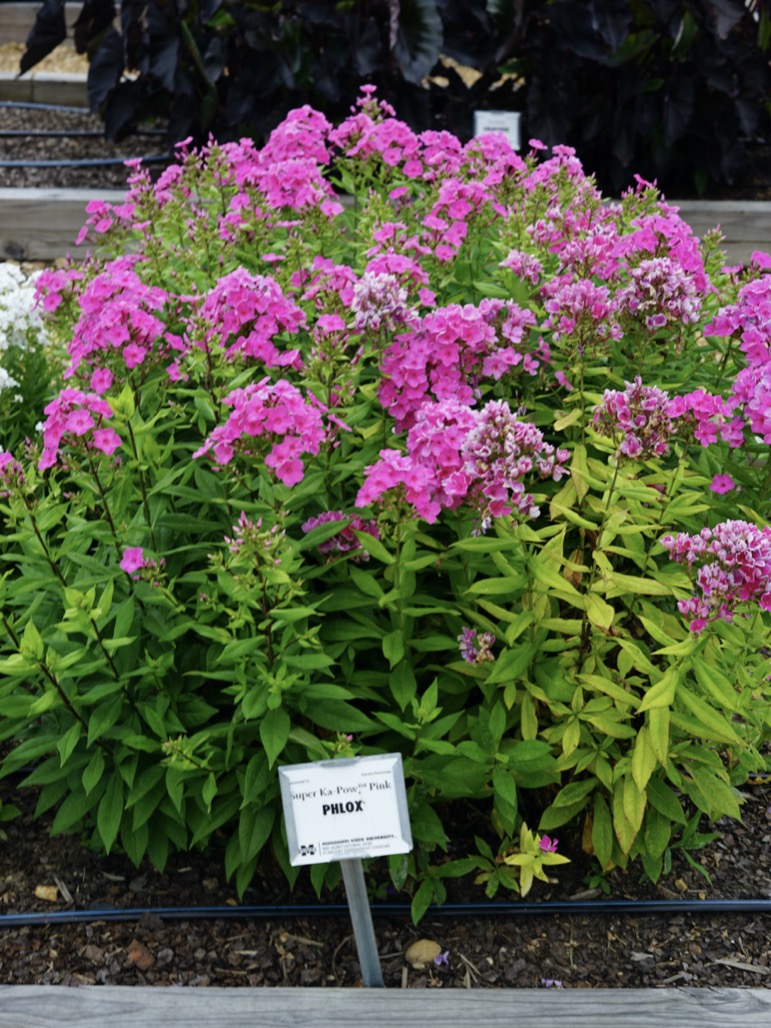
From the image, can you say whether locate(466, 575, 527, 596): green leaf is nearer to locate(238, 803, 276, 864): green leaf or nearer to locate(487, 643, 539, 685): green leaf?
locate(487, 643, 539, 685): green leaf

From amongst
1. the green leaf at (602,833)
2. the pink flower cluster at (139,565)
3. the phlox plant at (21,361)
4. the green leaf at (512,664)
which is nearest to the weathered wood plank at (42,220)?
the phlox plant at (21,361)

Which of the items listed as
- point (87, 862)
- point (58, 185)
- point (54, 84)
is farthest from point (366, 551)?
point (54, 84)

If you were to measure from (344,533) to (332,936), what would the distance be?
30.2 inches

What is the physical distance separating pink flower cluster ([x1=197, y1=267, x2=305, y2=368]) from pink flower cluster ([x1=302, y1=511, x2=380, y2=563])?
0.91 feet

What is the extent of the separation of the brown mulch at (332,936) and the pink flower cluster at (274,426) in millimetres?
906

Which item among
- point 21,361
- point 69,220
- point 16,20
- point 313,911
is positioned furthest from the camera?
point 16,20

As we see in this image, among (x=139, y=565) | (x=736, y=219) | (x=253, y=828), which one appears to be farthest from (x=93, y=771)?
(x=736, y=219)

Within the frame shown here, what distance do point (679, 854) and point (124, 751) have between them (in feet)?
3.76

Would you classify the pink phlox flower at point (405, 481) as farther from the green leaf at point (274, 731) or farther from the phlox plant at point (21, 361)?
the phlox plant at point (21, 361)

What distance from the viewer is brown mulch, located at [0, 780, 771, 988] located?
6.91 feet

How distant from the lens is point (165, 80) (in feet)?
17.2

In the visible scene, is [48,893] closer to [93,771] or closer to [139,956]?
[139,956]

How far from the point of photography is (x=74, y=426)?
6.16 feet

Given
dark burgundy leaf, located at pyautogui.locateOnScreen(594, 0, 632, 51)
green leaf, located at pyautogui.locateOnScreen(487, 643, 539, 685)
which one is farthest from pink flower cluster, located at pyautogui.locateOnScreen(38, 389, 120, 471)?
dark burgundy leaf, located at pyautogui.locateOnScreen(594, 0, 632, 51)
